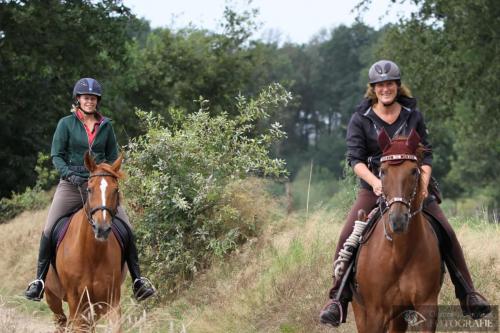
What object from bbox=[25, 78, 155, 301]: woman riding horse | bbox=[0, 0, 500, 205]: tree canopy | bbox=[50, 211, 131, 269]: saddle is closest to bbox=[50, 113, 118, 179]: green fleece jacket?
bbox=[25, 78, 155, 301]: woman riding horse

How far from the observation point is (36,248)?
1733cm

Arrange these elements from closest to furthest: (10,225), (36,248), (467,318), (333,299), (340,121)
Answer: (333,299) → (467,318) → (36,248) → (10,225) → (340,121)

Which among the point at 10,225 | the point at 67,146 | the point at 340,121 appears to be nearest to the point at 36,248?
the point at 10,225

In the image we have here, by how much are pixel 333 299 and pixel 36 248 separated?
10785 millimetres

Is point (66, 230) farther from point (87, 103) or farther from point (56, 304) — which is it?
point (87, 103)

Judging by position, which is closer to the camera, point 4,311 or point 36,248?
point 4,311

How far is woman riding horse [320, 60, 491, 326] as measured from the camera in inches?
303

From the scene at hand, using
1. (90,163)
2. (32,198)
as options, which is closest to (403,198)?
(90,163)

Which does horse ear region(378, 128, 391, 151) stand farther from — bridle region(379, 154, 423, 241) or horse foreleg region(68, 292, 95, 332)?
horse foreleg region(68, 292, 95, 332)

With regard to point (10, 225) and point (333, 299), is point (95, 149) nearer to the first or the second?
point (333, 299)

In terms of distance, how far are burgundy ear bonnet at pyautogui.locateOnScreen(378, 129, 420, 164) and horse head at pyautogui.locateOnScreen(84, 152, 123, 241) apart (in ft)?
9.73

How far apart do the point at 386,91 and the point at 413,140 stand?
843mm

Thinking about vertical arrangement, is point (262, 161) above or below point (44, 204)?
above

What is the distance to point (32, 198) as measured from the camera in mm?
24422
